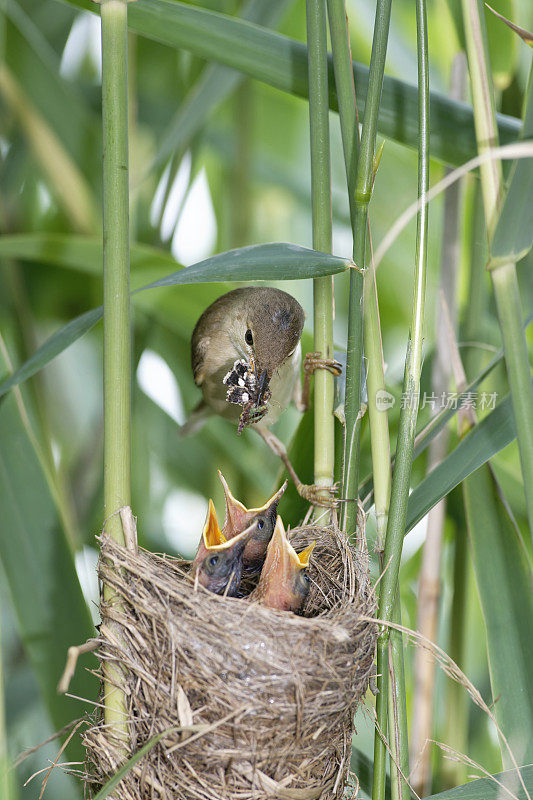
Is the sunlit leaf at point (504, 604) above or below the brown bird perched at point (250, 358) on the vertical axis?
below

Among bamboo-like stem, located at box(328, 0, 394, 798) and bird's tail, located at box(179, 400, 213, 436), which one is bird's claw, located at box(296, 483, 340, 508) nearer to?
bamboo-like stem, located at box(328, 0, 394, 798)

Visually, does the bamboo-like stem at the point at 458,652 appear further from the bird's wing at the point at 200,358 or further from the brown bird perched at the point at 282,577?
the bird's wing at the point at 200,358

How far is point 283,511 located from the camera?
4.55ft

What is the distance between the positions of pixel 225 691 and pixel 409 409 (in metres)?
0.42

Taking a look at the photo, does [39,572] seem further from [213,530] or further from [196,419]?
[196,419]

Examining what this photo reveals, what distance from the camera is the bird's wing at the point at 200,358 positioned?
1822 mm

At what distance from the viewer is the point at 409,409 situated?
3.05 feet

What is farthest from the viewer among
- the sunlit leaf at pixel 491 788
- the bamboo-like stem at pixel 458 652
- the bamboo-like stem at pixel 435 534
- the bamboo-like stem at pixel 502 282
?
the bamboo-like stem at pixel 458 652

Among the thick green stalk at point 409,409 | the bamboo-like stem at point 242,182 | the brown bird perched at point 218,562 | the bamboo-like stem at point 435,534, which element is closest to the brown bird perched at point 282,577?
the brown bird perched at point 218,562

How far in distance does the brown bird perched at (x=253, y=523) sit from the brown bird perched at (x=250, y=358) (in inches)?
7.8

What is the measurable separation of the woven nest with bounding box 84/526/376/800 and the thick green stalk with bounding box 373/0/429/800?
0.08 m

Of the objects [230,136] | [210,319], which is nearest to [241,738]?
[210,319]

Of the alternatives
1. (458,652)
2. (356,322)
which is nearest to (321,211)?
(356,322)

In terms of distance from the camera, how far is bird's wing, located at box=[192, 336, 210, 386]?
1822mm
